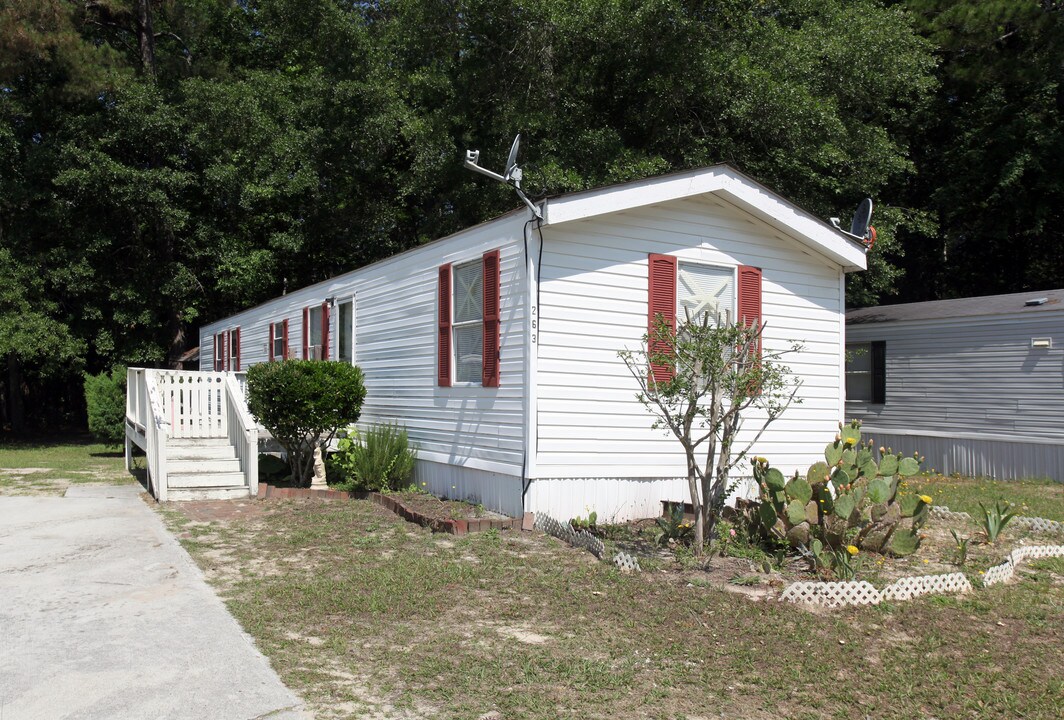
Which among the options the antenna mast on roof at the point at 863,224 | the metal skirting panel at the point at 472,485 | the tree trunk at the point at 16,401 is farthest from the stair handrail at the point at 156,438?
the tree trunk at the point at 16,401

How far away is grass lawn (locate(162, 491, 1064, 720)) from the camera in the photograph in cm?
407

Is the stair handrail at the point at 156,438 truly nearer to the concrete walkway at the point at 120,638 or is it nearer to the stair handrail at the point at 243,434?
the stair handrail at the point at 243,434

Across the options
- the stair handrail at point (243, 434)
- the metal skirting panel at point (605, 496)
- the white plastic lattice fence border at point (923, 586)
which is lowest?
the white plastic lattice fence border at point (923, 586)

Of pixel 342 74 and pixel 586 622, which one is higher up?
pixel 342 74

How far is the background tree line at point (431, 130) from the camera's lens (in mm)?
16172

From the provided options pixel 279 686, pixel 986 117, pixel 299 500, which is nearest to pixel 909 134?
pixel 986 117

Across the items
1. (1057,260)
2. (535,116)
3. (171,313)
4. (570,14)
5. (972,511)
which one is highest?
(570,14)

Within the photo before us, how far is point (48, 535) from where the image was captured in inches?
309

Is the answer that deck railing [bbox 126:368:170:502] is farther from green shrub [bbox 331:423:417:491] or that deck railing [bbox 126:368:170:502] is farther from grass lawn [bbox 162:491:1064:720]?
grass lawn [bbox 162:491:1064:720]

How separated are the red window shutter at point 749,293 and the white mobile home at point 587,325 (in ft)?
0.06

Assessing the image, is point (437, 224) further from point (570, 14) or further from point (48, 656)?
point (48, 656)

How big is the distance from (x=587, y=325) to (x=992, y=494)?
22.1 feet

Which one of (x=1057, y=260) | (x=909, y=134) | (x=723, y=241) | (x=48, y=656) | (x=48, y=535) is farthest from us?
(x=1057, y=260)

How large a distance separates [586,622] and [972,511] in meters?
6.43
